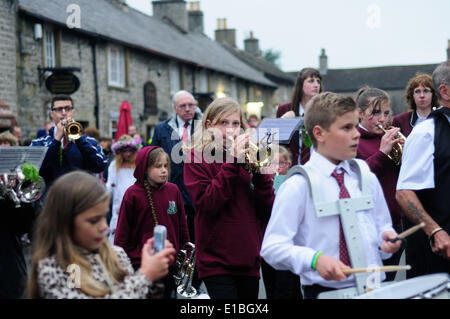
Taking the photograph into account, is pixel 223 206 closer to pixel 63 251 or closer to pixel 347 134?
pixel 347 134

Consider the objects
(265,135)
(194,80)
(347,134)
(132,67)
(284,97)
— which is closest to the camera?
(347,134)

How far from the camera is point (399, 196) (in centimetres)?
405

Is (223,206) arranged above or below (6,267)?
above

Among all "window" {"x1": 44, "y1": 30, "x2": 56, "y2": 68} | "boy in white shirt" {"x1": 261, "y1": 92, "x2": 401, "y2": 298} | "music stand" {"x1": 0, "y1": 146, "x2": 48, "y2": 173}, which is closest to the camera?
"boy in white shirt" {"x1": 261, "y1": 92, "x2": 401, "y2": 298}

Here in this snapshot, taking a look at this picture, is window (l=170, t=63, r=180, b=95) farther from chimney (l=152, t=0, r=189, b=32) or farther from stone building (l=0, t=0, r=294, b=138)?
chimney (l=152, t=0, r=189, b=32)

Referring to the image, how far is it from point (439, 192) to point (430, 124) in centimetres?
44

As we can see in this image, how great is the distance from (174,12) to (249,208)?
38313 mm

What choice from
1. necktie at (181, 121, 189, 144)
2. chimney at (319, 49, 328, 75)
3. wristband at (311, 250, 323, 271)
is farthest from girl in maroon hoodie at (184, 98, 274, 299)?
chimney at (319, 49, 328, 75)

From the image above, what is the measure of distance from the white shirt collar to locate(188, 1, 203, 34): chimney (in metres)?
44.5

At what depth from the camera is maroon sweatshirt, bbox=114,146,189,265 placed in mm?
5551

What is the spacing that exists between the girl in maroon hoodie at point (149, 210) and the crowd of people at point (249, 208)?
1cm

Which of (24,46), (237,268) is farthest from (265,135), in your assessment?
(24,46)

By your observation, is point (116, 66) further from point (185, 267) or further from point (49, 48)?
point (185, 267)
